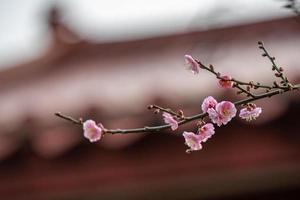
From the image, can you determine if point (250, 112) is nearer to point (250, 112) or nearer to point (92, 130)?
point (250, 112)

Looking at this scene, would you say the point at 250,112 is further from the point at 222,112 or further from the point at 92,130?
the point at 92,130

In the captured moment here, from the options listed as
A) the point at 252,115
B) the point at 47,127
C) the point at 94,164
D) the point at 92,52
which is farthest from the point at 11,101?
the point at 252,115

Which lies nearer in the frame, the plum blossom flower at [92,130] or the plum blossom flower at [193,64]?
the plum blossom flower at [193,64]

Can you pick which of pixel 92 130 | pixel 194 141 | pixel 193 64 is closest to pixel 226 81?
pixel 193 64

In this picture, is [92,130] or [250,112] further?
[92,130]

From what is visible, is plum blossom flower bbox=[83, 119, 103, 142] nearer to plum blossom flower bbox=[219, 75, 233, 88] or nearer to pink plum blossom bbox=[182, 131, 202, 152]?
pink plum blossom bbox=[182, 131, 202, 152]

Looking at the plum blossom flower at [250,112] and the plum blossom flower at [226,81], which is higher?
the plum blossom flower at [226,81]

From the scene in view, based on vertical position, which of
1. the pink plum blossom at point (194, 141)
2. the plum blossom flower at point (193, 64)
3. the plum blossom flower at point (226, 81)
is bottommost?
the pink plum blossom at point (194, 141)

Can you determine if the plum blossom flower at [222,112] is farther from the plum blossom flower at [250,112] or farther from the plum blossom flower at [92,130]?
the plum blossom flower at [92,130]

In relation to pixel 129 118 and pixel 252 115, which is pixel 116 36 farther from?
pixel 252 115

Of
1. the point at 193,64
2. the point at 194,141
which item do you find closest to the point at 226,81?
the point at 193,64

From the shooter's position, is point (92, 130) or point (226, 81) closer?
point (226, 81)

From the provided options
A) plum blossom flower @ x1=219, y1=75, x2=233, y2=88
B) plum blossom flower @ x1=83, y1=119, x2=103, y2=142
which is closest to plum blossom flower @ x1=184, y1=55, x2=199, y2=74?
plum blossom flower @ x1=219, y1=75, x2=233, y2=88

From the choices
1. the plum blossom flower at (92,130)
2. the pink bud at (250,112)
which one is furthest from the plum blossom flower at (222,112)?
the plum blossom flower at (92,130)
